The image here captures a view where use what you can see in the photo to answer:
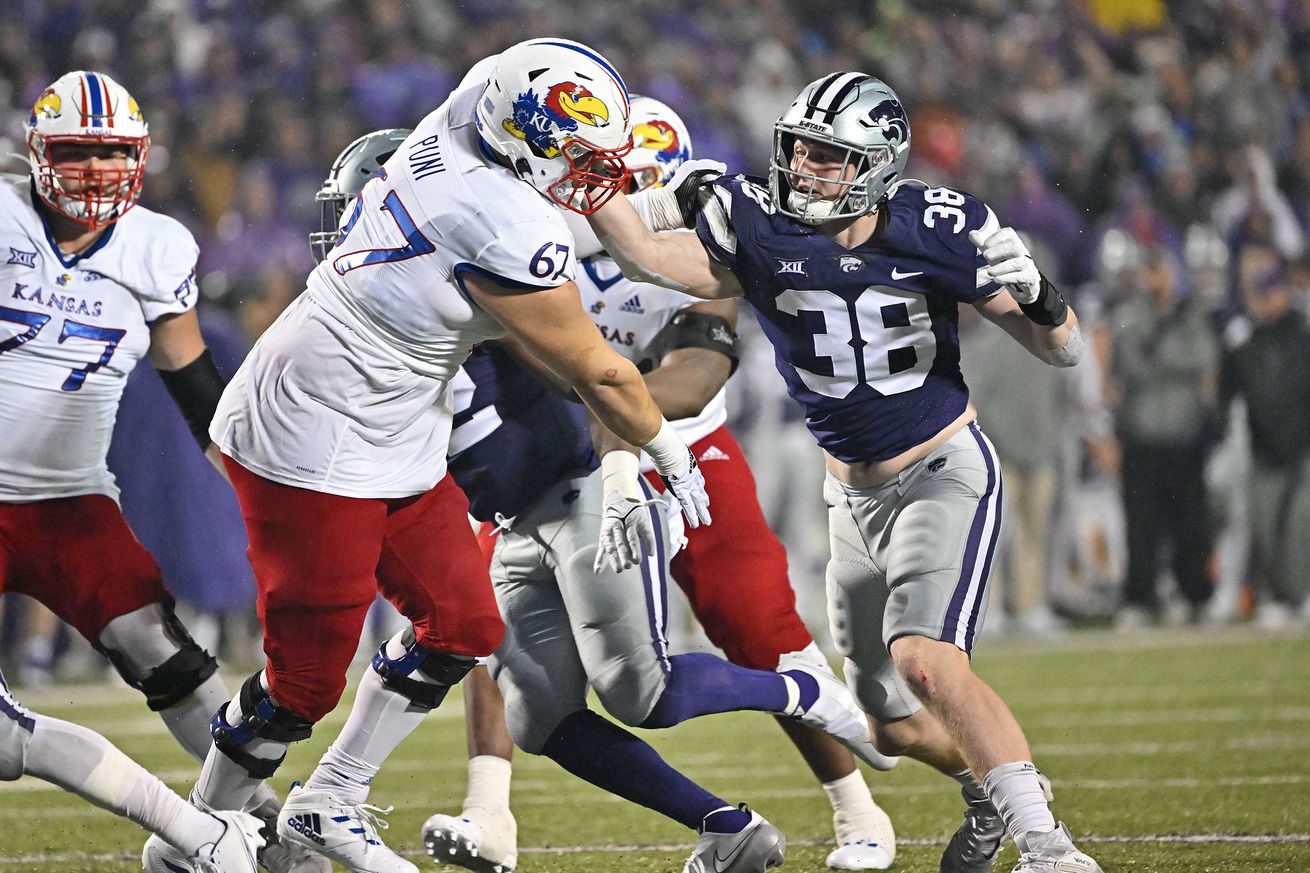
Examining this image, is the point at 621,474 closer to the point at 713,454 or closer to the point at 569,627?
the point at 569,627

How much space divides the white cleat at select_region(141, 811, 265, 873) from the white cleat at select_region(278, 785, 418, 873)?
0.29 feet

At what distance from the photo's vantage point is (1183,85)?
1127 cm

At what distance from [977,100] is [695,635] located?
4.52 metres

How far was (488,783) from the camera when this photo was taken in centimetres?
405

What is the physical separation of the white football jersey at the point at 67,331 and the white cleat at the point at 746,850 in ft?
5.28

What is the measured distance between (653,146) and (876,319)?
1046mm

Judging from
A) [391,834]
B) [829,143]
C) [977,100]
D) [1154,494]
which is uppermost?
[829,143]

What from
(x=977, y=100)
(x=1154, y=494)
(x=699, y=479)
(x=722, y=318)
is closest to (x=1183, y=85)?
(x=977, y=100)

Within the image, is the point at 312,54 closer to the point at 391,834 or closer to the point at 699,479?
the point at 391,834

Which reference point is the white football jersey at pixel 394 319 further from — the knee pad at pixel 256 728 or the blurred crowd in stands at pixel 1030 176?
the blurred crowd in stands at pixel 1030 176

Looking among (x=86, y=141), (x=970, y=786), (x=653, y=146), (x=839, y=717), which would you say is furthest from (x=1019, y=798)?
(x=86, y=141)

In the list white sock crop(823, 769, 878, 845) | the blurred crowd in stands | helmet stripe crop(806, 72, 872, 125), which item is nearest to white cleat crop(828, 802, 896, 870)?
white sock crop(823, 769, 878, 845)

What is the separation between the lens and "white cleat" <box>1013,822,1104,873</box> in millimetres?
3111

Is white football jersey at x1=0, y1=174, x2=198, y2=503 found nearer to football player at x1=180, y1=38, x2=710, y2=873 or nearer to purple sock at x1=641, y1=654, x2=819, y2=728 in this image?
football player at x1=180, y1=38, x2=710, y2=873
